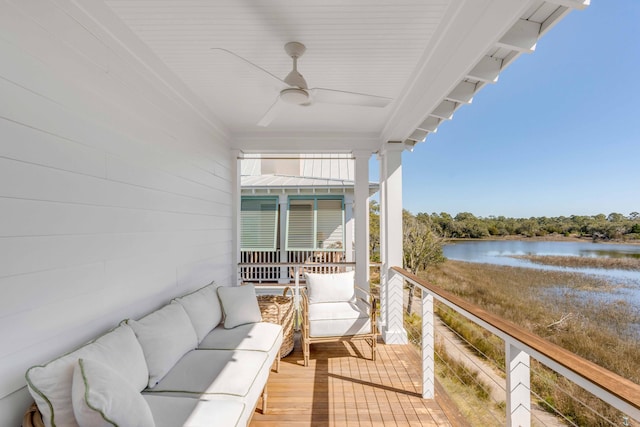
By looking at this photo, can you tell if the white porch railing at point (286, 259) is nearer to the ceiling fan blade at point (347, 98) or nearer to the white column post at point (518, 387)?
the ceiling fan blade at point (347, 98)

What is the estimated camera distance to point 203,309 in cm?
268

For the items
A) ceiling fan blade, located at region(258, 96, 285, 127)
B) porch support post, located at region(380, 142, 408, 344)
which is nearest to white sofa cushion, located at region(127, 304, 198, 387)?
ceiling fan blade, located at region(258, 96, 285, 127)

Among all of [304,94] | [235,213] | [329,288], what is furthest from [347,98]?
[235,213]

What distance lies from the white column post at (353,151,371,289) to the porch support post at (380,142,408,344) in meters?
0.27

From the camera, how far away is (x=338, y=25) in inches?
75.5

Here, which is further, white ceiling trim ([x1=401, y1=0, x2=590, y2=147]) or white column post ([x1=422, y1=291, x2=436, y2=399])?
white column post ([x1=422, y1=291, x2=436, y2=399])

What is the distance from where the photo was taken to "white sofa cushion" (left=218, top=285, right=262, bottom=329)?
2.88 metres

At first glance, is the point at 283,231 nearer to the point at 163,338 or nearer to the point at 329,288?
the point at 329,288

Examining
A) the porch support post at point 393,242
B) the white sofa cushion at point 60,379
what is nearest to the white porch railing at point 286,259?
the porch support post at point 393,242

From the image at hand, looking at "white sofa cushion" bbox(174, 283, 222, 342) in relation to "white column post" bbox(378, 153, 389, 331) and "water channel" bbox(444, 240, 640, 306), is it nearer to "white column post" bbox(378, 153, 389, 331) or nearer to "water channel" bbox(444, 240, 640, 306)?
"white column post" bbox(378, 153, 389, 331)

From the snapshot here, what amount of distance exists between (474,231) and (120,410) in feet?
24.8

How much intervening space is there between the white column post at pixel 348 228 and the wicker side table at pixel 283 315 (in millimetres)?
2964

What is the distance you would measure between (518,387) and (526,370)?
3.5 inches

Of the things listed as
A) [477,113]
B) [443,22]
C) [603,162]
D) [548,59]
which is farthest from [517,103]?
[443,22]
